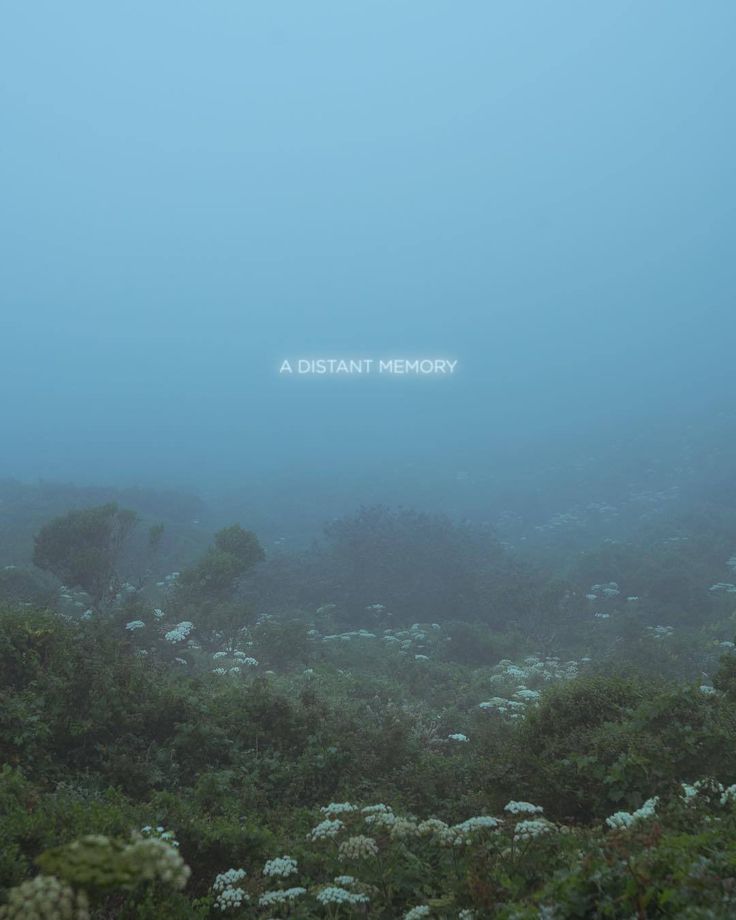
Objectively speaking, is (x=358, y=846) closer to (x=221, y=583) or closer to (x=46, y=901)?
(x=46, y=901)

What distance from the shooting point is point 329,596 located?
29.6m

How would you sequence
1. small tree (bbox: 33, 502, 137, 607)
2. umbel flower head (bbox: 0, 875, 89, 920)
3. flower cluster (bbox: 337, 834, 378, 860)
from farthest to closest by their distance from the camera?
1. small tree (bbox: 33, 502, 137, 607)
2. flower cluster (bbox: 337, 834, 378, 860)
3. umbel flower head (bbox: 0, 875, 89, 920)

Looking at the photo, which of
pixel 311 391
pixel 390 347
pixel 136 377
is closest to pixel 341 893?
pixel 311 391

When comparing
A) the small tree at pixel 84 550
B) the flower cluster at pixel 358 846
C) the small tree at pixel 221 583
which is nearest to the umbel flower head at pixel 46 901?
the flower cluster at pixel 358 846

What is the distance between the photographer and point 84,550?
2422cm

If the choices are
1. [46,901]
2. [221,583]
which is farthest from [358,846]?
[221,583]

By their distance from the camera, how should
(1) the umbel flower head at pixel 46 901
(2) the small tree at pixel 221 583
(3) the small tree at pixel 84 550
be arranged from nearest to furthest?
(1) the umbel flower head at pixel 46 901 → (2) the small tree at pixel 221 583 → (3) the small tree at pixel 84 550

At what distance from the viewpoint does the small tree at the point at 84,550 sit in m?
23.8

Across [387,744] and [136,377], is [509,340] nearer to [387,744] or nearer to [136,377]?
[136,377]

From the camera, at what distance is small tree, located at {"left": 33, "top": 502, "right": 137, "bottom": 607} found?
2383cm

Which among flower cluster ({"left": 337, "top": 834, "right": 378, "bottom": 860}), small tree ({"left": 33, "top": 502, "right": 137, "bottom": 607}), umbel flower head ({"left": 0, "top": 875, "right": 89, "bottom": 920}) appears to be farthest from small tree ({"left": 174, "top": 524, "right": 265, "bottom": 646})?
umbel flower head ({"left": 0, "top": 875, "right": 89, "bottom": 920})

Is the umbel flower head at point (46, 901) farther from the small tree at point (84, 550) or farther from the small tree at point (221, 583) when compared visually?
the small tree at point (84, 550)

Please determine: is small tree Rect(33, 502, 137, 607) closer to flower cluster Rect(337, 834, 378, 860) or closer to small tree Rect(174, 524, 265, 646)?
small tree Rect(174, 524, 265, 646)

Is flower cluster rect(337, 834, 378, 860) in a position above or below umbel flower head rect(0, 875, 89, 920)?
below
